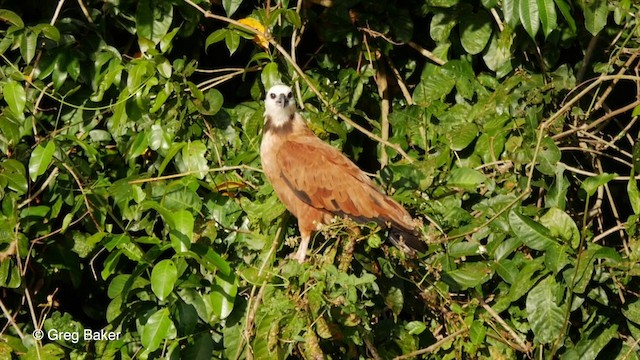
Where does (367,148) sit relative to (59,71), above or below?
below

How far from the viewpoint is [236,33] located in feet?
15.7

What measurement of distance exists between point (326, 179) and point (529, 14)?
1.21 meters

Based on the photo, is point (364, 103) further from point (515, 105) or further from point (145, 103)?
point (145, 103)

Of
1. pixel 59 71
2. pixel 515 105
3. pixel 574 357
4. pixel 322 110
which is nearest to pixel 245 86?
pixel 322 110

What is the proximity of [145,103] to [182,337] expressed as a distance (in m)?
1.13

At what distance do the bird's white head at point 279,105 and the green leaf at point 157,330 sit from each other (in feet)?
4.10

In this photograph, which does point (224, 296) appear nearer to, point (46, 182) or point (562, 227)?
point (46, 182)

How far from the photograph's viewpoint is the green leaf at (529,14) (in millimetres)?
Answer: 4414

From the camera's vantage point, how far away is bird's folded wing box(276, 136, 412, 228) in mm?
4590

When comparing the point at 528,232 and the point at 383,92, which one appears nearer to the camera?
the point at 528,232

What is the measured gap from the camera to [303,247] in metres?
4.38

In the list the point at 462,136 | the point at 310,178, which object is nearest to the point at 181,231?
the point at 310,178

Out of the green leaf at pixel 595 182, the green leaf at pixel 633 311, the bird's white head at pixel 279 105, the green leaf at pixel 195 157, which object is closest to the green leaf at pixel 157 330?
the green leaf at pixel 195 157

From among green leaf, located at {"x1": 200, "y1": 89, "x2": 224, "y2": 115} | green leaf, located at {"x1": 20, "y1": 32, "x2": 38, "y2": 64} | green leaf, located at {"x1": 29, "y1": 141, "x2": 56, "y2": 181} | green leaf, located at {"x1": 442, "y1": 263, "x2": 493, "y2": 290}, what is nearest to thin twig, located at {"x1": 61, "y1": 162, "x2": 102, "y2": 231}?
green leaf, located at {"x1": 29, "y1": 141, "x2": 56, "y2": 181}
